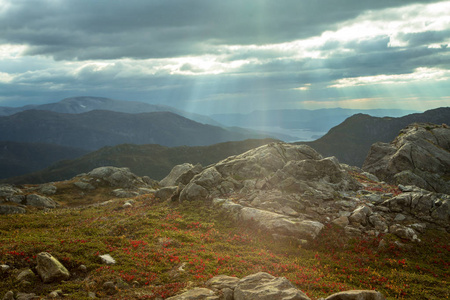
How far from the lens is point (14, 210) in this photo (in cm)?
4738

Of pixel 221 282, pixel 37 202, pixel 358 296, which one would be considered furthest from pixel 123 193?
pixel 358 296

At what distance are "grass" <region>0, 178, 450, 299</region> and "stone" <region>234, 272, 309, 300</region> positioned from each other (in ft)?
12.3

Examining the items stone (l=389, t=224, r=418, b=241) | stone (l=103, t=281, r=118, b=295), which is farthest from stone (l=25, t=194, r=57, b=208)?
stone (l=389, t=224, r=418, b=241)

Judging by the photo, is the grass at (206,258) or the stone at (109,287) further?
the grass at (206,258)

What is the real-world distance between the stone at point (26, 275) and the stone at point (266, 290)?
14359 millimetres

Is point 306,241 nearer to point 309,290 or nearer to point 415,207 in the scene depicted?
point 309,290

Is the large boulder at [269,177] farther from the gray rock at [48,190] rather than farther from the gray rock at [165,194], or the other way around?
the gray rock at [48,190]

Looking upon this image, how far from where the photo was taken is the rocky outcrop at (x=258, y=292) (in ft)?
45.8

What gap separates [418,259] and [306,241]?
10619mm

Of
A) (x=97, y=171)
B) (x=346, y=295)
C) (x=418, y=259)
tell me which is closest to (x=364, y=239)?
(x=418, y=259)

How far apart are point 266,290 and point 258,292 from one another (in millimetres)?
489

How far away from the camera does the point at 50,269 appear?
1802 cm

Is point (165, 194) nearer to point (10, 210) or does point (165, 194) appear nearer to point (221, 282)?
point (10, 210)

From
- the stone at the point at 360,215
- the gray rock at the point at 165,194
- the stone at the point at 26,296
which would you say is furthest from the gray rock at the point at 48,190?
the stone at the point at 360,215
